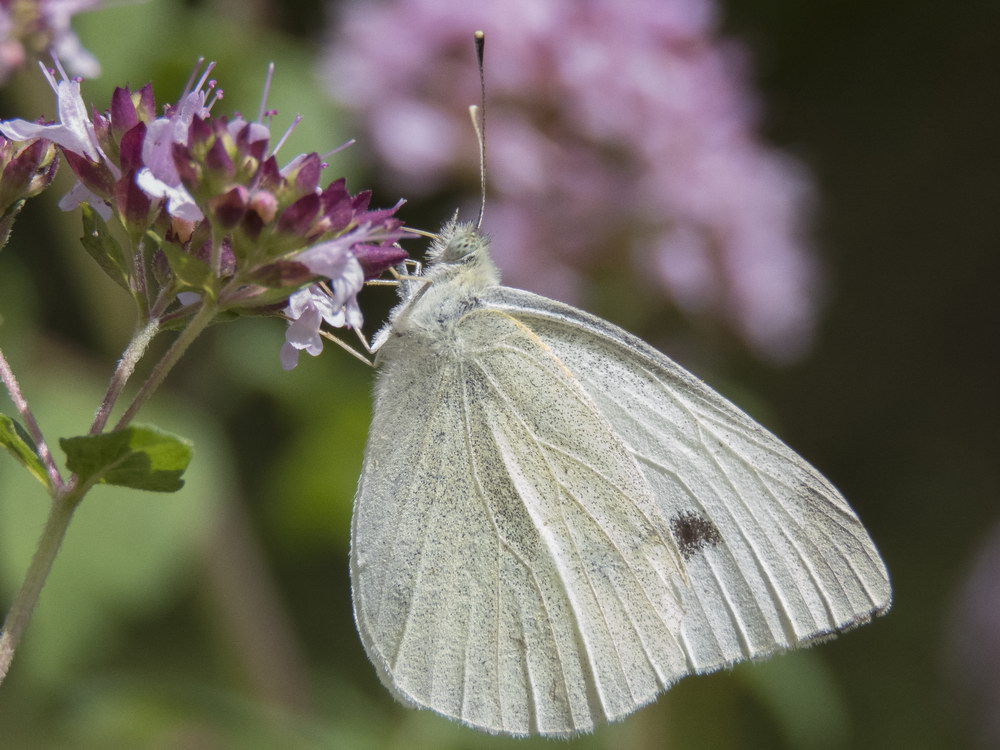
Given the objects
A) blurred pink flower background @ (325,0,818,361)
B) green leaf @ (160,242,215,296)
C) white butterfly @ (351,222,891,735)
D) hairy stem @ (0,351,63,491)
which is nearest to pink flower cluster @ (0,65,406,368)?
green leaf @ (160,242,215,296)

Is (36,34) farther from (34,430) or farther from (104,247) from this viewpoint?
(34,430)

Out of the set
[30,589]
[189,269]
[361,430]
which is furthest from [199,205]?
[361,430]

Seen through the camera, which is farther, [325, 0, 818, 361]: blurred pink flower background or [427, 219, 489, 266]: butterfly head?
[325, 0, 818, 361]: blurred pink flower background

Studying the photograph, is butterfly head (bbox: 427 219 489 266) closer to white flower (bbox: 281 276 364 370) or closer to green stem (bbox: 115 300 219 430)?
white flower (bbox: 281 276 364 370)

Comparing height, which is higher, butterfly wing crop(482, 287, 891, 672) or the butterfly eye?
the butterfly eye

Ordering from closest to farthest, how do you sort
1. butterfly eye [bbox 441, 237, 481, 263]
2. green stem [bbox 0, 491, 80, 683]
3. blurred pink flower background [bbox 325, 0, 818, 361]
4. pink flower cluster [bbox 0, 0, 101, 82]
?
green stem [bbox 0, 491, 80, 683], pink flower cluster [bbox 0, 0, 101, 82], butterfly eye [bbox 441, 237, 481, 263], blurred pink flower background [bbox 325, 0, 818, 361]

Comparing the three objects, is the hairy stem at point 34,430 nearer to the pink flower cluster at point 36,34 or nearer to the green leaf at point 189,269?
the green leaf at point 189,269

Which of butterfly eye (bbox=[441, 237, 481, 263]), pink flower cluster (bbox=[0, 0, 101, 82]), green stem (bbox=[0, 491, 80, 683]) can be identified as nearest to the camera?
green stem (bbox=[0, 491, 80, 683])

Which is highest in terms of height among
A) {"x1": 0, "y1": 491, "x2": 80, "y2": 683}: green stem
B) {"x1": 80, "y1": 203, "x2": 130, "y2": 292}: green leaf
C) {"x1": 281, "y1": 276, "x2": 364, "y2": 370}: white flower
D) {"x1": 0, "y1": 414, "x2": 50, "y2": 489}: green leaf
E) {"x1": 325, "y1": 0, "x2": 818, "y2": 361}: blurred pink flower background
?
{"x1": 325, "y1": 0, "x2": 818, "y2": 361}: blurred pink flower background

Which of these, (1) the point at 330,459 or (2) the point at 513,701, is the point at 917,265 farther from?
(2) the point at 513,701

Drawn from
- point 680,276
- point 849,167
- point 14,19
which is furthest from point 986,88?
point 14,19
